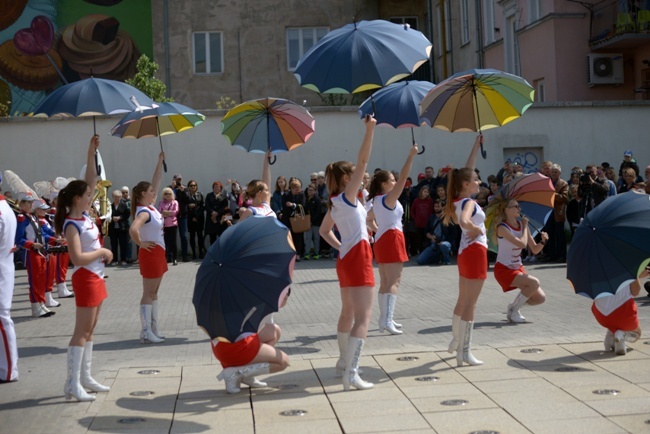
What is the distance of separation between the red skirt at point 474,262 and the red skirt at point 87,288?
11.0ft

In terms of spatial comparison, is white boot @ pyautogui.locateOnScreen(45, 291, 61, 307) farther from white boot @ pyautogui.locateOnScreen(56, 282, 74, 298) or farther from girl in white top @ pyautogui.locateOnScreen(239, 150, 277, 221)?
girl in white top @ pyautogui.locateOnScreen(239, 150, 277, 221)

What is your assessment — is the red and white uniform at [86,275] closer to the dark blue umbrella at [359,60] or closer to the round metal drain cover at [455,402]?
the dark blue umbrella at [359,60]

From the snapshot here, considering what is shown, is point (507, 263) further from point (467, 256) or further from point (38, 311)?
point (38, 311)

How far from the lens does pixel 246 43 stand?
36969 millimetres

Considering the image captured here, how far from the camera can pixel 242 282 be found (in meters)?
7.79

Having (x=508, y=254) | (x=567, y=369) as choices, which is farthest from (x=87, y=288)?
(x=508, y=254)

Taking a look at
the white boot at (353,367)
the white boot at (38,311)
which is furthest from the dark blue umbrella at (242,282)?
the white boot at (38,311)

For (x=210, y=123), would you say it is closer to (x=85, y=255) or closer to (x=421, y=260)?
(x=421, y=260)

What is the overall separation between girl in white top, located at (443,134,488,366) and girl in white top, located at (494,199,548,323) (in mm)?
2225

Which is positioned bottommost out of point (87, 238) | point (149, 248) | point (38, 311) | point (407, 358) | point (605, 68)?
point (407, 358)

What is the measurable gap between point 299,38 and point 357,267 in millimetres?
29618

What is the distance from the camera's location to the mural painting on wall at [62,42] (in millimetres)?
37406

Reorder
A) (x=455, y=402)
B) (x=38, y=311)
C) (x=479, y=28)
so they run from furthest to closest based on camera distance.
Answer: (x=479, y=28) → (x=38, y=311) → (x=455, y=402)

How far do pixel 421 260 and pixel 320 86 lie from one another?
465 inches
